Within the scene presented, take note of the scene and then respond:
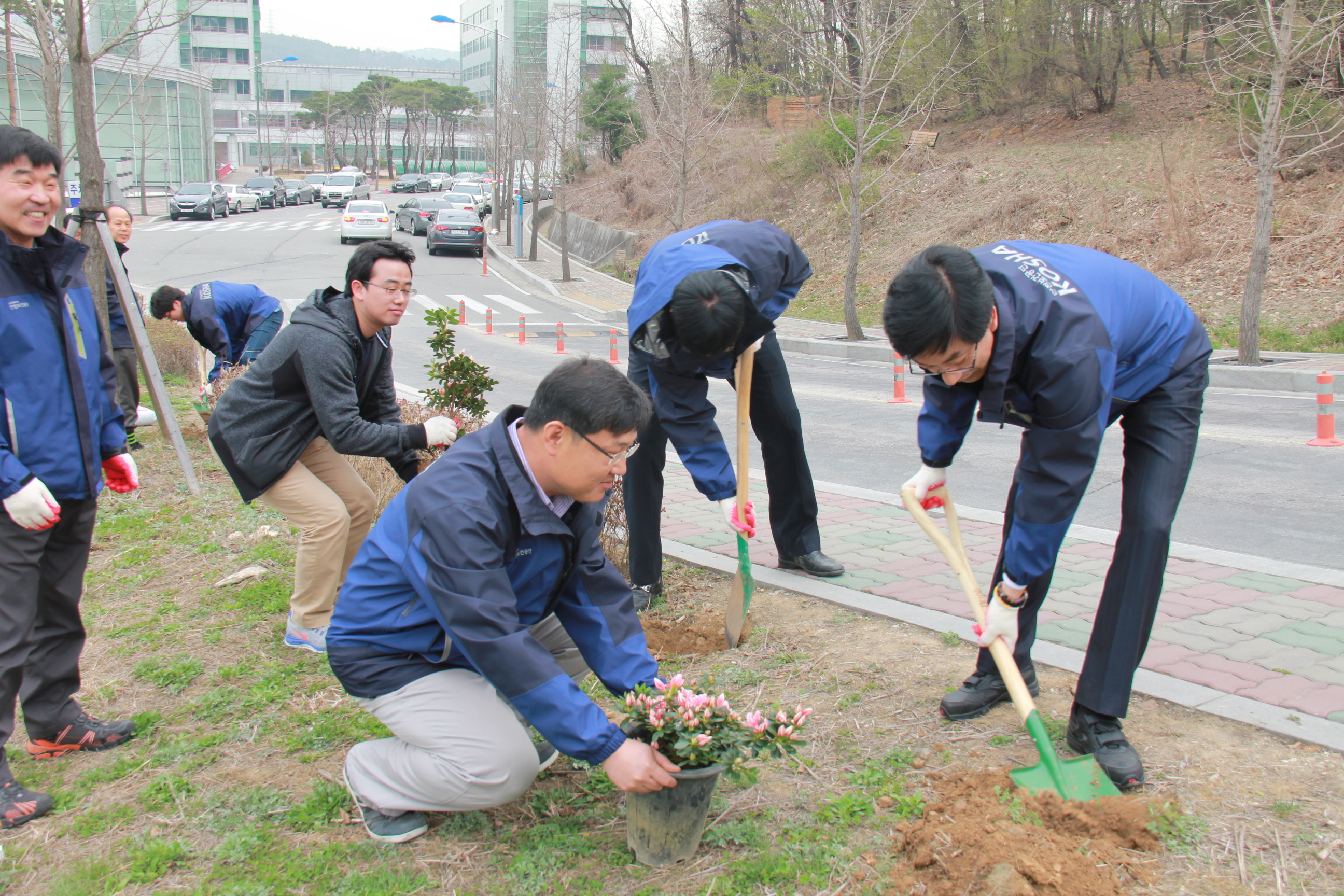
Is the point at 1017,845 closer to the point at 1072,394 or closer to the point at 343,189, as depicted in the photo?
the point at 1072,394

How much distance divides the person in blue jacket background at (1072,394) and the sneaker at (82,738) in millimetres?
2678

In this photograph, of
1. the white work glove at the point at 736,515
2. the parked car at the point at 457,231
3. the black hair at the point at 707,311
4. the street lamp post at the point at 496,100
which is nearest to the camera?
the black hair at the point at 707,311

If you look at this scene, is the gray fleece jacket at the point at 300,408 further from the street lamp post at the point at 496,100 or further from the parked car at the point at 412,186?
the parked car at the point at 412,186

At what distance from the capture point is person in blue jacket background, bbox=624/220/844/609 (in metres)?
3.47

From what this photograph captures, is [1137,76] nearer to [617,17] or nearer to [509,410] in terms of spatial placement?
[617,17]

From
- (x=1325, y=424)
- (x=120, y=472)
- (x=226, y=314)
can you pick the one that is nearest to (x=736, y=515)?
(x=120, y=472)

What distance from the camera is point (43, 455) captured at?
2.81m

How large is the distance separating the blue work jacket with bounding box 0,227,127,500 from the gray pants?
1126 mm

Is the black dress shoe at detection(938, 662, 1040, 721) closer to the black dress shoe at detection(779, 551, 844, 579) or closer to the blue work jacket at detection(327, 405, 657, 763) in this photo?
the blue work jacket at detection(327, 405, 657, 763)

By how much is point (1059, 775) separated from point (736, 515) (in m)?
1.54

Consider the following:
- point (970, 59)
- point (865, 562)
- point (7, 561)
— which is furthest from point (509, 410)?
point (970, 59)

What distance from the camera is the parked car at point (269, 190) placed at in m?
49.0

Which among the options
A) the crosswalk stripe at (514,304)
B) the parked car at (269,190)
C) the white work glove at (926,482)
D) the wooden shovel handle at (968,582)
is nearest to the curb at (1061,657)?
the wooden shovel handle at (968,582)

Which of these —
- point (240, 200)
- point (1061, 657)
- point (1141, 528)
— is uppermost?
point (240, 200)
